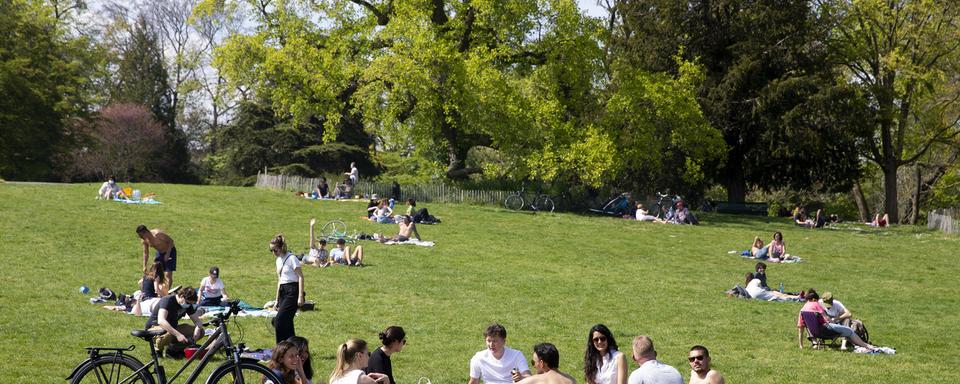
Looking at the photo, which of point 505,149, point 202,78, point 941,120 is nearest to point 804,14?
point 941,120

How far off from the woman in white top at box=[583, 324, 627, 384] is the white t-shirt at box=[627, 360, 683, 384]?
74 centimetres

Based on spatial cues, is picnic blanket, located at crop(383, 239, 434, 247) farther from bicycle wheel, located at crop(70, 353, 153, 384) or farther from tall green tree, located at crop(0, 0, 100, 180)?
tall green tree, located at crop(0, 0, 100, 180)

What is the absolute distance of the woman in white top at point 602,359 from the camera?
1107 centimetres

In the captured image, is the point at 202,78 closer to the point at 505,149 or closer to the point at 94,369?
the point at 505,149

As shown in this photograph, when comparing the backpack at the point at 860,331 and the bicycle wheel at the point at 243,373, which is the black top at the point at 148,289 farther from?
the backpack at the point at 860,331

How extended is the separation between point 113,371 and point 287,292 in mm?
4704

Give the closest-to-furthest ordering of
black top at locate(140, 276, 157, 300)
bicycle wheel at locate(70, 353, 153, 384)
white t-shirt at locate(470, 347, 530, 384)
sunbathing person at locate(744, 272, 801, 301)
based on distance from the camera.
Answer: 1. bicycle wheel at locate(70, 353, 153, 384)
2. white t-shirt at locate(470, 347, 530, 384)
3. black top at locate(140, 276, 157, 300)
4. sunbathing person at locate(744, 272, 801, 301)

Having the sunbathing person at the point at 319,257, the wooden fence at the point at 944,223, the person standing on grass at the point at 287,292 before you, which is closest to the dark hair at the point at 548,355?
the person standing on grass at the point at 287,292

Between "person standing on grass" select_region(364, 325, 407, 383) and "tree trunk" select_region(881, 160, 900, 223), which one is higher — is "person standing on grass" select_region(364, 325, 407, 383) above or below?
below

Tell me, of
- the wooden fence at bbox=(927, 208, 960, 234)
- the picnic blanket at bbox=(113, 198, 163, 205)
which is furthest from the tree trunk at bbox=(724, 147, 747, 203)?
the picnic blanket at bbox=(113, 198, 163, 205)

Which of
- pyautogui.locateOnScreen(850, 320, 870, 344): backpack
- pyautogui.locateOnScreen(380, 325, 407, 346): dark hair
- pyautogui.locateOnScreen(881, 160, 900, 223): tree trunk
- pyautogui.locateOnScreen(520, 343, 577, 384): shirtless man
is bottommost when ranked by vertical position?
pyautogui.locateOnScreen(850, 320, 870, 344): backpack

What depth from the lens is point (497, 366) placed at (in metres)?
11.3

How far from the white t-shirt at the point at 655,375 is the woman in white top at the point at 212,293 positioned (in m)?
11.0

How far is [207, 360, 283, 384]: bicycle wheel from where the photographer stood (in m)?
9.19
